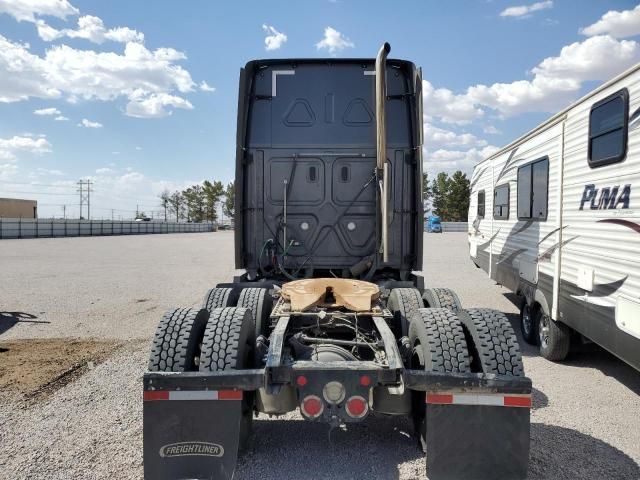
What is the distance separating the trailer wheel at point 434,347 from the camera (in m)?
3.01

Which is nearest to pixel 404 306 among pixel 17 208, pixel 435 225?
pixel 435 225

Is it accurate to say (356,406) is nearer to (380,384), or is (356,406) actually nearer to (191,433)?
(380,384)

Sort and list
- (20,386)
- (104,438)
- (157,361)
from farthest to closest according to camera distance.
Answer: (20,386), (104,438), (157,361)

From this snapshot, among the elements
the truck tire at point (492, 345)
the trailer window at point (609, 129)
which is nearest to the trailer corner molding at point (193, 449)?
the truck tire at point (492, 345)

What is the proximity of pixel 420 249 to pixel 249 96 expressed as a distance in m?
2.74

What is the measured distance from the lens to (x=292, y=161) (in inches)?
220

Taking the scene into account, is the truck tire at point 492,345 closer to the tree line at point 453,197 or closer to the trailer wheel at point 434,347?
the trailer wheel at point 434,347

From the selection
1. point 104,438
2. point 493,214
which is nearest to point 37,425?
point 104,438

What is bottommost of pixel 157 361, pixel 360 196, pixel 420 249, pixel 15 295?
pixel 15 295

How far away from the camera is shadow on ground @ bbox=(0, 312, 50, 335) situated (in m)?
7.33

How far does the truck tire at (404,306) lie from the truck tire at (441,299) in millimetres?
183

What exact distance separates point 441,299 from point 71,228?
4327 centimetres

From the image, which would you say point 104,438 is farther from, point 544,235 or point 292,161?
point 544,235

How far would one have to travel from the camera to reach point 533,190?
22.2 feet
